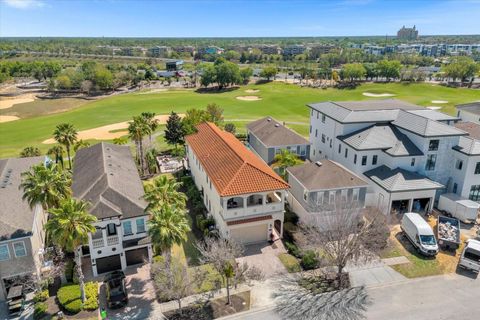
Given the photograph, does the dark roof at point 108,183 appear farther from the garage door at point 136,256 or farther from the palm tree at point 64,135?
the garage door at point 136,256

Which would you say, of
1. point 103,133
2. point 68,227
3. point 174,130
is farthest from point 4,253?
point 103,133

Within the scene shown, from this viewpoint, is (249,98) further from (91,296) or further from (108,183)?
(91,296)

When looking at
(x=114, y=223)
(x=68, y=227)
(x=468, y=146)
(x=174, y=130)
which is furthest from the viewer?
(x=174, y=130)

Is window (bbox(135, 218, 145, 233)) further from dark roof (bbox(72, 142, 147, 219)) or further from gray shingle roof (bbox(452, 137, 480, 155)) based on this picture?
gray shingle roof (bbox(452, 137, 480, 155))

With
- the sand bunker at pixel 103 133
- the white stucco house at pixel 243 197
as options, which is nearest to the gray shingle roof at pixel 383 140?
the white stucco house at pixel 243 197

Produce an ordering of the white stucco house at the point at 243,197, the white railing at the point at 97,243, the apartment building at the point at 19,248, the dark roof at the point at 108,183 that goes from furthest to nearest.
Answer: the white stucco house at the point at 243,197
the dark roof at the point at 108,183
the white railing at the point at 97,243
the apartment building at the point at 19,248

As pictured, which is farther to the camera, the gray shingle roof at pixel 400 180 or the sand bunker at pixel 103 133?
the sand bunker at pixel 103 133

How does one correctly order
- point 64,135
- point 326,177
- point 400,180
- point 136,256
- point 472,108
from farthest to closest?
point 472,108 → point 64,135 → point 400,180 → point 326,177 → point 136,256

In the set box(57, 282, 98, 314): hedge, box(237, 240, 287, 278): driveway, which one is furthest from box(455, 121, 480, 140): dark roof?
box(57, 282, 98, 314): hedge
